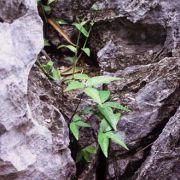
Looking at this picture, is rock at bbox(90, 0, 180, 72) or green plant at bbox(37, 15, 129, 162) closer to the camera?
green plant at bbox(37, 15, 129, 162)

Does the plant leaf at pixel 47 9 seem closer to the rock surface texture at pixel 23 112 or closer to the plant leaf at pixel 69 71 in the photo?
the plant leaf at pixel 69 71

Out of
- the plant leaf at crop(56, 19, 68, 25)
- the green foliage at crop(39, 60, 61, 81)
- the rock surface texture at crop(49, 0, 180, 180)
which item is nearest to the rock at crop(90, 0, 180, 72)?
the rock surface texture at crop(49, 0, 180, 180)

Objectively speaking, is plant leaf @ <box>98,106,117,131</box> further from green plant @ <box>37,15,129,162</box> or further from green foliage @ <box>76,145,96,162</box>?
green foliage @ <box>76,145,96,162</box>

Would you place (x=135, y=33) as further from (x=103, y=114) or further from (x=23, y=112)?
(x=23, y=112)

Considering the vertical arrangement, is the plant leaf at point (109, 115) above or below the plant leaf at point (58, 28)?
below

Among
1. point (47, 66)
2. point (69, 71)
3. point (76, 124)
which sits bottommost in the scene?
point (76, 124)

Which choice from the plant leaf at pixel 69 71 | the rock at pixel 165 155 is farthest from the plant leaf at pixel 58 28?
the rock at pixel 165 155

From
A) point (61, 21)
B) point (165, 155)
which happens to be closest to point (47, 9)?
point (61, 21)

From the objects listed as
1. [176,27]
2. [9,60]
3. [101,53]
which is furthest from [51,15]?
[9,60]
